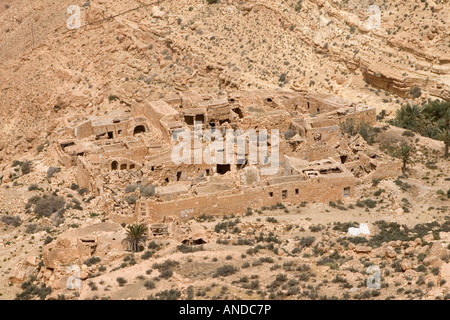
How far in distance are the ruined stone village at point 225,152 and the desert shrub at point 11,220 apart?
14.3 inches

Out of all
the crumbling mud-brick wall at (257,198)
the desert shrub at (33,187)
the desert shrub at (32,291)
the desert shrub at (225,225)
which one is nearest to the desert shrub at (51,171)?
the desert shrub at (33,187)

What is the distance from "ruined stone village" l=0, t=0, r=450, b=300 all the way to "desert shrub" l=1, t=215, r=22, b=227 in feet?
1.19

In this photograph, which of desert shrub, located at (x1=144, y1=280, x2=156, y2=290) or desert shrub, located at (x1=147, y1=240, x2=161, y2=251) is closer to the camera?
desert shrub, located at (x1=144, y1=280, x2=156, y2=290)

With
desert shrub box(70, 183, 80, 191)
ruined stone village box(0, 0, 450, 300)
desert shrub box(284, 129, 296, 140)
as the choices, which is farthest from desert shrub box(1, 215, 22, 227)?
desert shrub box(284, 129, 296, 140)

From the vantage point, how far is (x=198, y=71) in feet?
196

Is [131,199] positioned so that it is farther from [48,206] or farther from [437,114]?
[437,114]

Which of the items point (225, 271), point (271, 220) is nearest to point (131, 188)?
point (271, 220)

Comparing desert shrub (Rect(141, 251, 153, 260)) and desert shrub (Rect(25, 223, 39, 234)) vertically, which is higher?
desert shrub (Rect(25, 223, 39, 234))

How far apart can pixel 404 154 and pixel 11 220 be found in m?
20.5

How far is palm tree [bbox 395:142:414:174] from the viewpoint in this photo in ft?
143

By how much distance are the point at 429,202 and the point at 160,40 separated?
95.6 feet

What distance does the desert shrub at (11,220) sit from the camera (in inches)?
1630

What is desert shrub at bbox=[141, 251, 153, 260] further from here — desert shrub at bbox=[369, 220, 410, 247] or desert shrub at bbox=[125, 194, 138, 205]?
desert shrub at bbox=[369, 220, 410, 247]

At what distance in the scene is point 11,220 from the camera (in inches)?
1640
